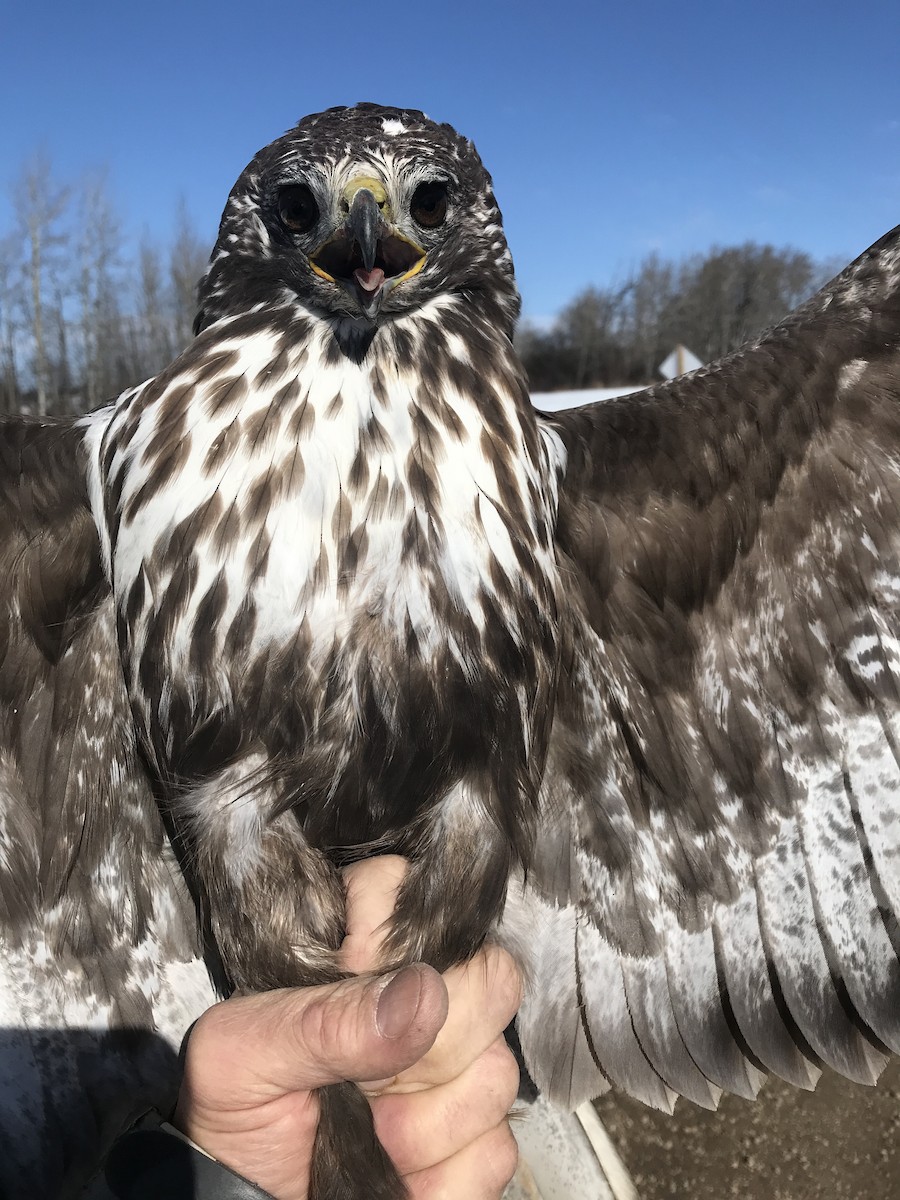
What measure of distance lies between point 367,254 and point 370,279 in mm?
54

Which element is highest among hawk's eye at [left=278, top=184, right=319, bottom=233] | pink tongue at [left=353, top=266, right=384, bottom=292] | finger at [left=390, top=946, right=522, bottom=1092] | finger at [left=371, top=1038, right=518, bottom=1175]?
hawk's eye at [left=278, top=184, right=319, bottom=233]

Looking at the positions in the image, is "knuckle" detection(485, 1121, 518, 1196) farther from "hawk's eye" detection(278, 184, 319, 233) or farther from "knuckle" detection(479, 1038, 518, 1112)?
"hawk's eye" detection(278, 184, 319, 233)

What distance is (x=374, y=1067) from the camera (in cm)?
178

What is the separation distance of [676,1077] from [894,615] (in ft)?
5.22

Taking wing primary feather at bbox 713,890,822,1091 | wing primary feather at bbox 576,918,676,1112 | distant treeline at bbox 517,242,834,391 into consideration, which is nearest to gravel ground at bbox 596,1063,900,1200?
wing primary feather at bbox 576,918,676,1112

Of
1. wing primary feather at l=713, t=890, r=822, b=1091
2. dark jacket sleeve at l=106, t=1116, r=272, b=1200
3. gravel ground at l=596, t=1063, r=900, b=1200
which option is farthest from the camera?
gravel ground at l=596, t=1063, r=900, b=1200

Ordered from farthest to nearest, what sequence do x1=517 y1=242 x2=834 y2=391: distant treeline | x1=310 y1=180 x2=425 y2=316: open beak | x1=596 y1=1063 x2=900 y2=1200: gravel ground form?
1. x1=517 y1=242 x2=834 y2=391: distant treeline
2. x1=596 y1=1063 x2=900 y2=1200: gravel ground
3. x1=310 y1=180 x2=425 y2=316: open beak

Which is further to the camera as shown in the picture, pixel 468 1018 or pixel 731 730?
pixel 731 730

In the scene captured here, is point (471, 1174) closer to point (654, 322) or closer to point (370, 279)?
point (370, 279)

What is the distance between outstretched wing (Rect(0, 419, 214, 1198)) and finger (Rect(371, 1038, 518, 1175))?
2.72 ft

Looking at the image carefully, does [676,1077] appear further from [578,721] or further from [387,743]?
[387,743]

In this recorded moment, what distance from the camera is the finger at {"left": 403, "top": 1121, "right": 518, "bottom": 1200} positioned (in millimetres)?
2102

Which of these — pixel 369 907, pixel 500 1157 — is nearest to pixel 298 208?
pixel 369 907

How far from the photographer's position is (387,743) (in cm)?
208
